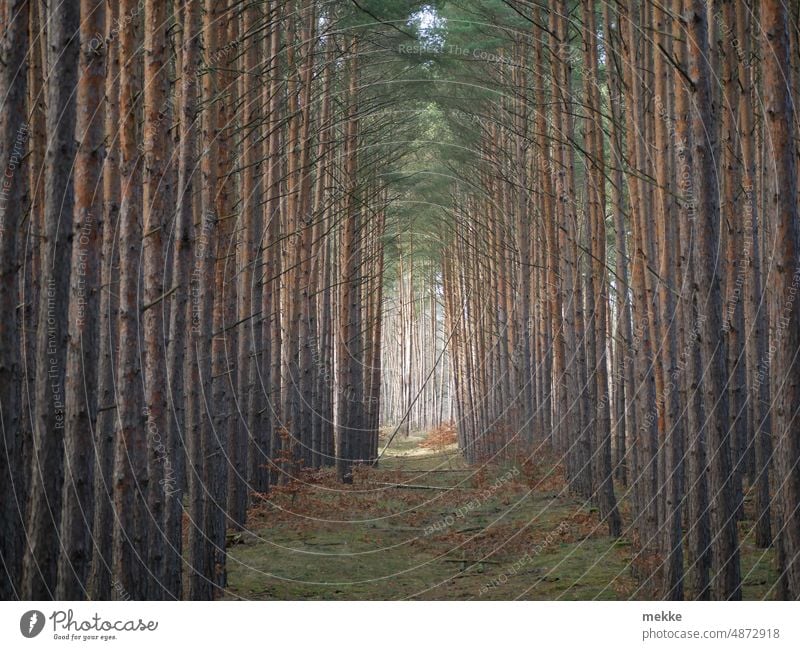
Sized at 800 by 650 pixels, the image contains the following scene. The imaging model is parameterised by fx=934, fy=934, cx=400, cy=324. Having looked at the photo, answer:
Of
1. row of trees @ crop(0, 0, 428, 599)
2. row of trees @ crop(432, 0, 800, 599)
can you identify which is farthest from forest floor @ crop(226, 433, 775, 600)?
row of trees @ crop(0, 0, 428, 599)

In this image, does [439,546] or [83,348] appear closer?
[83,348]

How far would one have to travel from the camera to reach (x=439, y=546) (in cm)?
1403

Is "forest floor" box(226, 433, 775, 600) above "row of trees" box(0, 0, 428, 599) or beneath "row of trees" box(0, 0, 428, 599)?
beneath

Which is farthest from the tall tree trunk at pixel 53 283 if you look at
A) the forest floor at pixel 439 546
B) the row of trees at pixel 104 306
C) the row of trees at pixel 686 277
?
the row of trees at pixel 686 277

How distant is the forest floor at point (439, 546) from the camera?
10.7 meters

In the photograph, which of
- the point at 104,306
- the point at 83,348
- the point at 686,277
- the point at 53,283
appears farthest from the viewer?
the point at 104,306

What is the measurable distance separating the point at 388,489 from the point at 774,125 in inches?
592

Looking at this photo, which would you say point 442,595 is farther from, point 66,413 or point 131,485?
point 66,413

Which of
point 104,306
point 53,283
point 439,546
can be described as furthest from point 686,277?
point 439,546

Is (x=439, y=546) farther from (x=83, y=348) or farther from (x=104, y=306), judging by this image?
(x=83, y=348)

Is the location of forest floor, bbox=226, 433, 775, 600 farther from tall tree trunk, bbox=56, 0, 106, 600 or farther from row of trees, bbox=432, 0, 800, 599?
tall tree trunk, bbox=56, 0, 106, 600

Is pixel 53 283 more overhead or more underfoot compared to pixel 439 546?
more overhead

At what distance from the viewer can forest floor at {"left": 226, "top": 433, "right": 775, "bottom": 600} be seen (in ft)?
35.2

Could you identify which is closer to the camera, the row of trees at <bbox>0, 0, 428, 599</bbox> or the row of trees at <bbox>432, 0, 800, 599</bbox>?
the row of trees at <bbox>0, 0, 428, 599</bbox>
